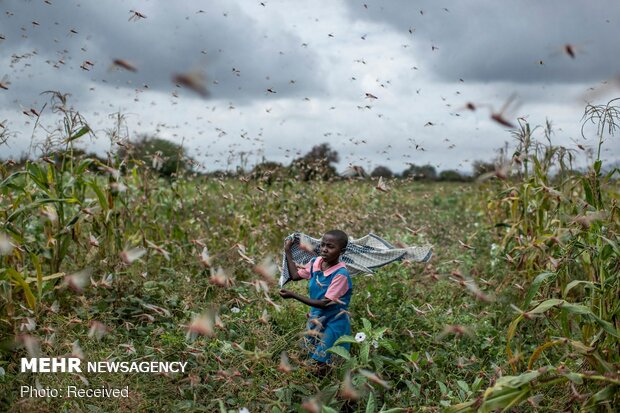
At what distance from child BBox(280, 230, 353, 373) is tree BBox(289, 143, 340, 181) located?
12.6 ft

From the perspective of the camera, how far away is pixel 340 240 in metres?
3.92

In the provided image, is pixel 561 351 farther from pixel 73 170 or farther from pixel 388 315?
pixel 73 170

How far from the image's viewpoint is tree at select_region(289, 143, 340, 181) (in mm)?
8031

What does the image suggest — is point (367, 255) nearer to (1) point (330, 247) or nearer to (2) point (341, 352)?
(1) point (330, 247)

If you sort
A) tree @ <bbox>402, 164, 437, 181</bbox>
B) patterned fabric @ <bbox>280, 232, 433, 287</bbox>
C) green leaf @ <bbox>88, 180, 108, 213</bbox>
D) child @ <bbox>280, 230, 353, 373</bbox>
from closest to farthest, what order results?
child @ <bbox>280, 230, 353, 373</bbox>
patterned fabric @ <bbox>280, 232, 433, 287</bbox>
green leaf @ <bbox>88, 180, 108, 213</bbox>
tree @ <bbox>402, 164, 437, 181</bbox>

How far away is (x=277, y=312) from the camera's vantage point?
430 centimetres

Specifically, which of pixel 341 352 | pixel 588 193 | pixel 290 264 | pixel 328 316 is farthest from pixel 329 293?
pixel 588 193

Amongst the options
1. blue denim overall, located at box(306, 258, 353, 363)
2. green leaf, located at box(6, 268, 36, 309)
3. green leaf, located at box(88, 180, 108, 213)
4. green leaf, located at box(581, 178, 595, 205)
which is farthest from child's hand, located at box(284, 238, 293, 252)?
green leaf, located at box(581, 178, 595, 205)

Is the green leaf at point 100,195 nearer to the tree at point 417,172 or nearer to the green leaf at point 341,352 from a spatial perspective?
the green leaf at point 341,352

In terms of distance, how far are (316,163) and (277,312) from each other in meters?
4.05

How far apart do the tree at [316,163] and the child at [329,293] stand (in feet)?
12.6

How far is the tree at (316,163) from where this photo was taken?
803 centimetres

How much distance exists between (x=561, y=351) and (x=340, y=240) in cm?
163

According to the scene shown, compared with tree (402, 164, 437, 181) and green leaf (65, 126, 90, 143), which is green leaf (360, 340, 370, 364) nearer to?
green leaf (65, 126, 90, 143)
